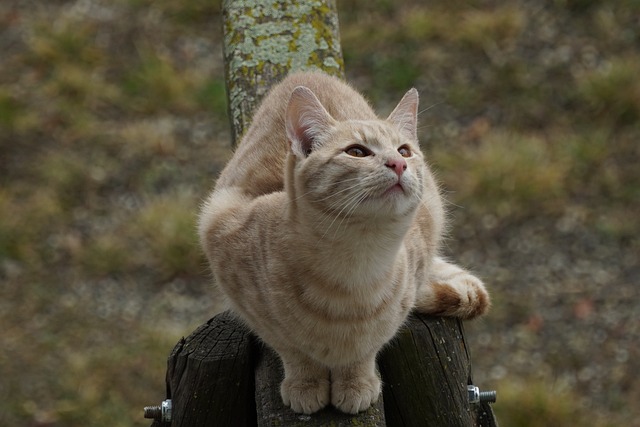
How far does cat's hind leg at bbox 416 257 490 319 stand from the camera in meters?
2.67

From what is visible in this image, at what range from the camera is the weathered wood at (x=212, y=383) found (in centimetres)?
245

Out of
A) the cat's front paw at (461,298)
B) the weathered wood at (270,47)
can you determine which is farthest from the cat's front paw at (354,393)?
the weathered wood at (270,47)

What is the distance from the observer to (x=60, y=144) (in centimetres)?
592

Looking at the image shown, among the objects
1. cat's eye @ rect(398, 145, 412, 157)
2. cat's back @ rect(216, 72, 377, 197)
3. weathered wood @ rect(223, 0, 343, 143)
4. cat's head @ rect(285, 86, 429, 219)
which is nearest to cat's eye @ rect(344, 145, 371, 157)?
cat's head @ rect(285, 86, 429, 219)

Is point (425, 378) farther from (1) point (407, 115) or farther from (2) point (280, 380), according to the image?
(1) point (407, 115)

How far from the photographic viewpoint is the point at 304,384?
2371 mm

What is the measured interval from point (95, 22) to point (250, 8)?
3435mm

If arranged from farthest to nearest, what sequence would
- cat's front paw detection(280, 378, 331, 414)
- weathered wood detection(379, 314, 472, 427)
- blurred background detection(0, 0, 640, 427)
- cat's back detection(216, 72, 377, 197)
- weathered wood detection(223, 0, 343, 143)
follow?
blurred background detection(0, 0, 640, 427), weathered wood detection(223, 0, 343, 143), cat's back detection(216, 72, 377, 197), weathered wood detection(379, 314, 472, 427), cat's front paw detection(280, 378, 331, 414)

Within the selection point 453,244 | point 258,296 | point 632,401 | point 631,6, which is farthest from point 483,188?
point 258,296

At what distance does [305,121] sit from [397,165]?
0.30 metres

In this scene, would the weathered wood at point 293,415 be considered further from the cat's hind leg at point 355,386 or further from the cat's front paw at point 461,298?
the cat's front paw at point 461,298

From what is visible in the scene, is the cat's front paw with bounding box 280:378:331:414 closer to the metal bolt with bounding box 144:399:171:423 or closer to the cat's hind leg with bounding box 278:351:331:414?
the cat's hind leg with bounding box 278:351:331:414

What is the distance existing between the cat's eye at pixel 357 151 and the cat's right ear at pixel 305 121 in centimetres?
11

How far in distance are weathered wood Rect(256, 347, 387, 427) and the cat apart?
0.07 feet
